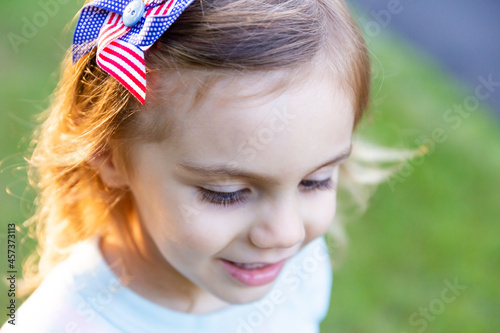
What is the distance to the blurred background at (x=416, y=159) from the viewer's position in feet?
11.7

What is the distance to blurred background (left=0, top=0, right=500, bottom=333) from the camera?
3561 mm

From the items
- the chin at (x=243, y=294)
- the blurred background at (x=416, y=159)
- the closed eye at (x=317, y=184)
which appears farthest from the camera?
the blurred background at (x=416, y=159)

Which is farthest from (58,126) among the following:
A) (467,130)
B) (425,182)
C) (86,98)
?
(467,130)

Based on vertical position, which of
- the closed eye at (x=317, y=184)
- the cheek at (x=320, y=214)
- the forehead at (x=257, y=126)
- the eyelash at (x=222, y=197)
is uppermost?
the forehead at (x=257, y=126)

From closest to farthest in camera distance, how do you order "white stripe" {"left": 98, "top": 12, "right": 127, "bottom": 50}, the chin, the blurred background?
"white stripe" {"left": 98, "top": 12, "right": 127, "bottom": 50}, the chin, the blurred background

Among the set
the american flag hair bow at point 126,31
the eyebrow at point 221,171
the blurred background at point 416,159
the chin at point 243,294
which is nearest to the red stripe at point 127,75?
the american flag hair bow at point 126,31

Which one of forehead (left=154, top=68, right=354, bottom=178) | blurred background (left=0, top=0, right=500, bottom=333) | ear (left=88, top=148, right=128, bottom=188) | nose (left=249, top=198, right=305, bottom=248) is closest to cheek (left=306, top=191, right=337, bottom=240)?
nose (left=249, top=198, right=305, bottom=248)

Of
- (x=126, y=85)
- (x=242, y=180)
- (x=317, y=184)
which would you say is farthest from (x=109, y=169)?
(x=317, y=184)

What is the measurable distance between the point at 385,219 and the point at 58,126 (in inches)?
101

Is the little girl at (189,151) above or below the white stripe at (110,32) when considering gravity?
below

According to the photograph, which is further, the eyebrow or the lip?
the lip

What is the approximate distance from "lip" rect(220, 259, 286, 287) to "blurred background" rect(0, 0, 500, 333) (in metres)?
0.74

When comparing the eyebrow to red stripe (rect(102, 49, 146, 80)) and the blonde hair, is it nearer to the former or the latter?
the blonde hair

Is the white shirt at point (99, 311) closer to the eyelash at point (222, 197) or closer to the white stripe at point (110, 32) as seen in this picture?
the eyelash at point (222, 197)
